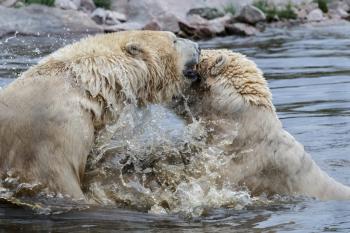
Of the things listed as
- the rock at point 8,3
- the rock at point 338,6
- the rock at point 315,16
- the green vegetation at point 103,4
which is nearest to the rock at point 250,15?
the rock at point 315,16

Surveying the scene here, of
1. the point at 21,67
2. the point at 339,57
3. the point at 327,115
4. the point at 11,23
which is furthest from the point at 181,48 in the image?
the point at 11,23

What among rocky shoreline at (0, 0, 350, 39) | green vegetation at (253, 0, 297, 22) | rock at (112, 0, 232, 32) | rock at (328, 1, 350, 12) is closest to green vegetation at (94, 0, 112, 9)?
rocky shoreline at (0, 0, 350, 39)

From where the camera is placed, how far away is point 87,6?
827 inches

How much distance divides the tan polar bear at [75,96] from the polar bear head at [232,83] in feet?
1.15

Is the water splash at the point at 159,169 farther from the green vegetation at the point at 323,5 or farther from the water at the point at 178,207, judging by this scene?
the green vegetation at the point at 323,5

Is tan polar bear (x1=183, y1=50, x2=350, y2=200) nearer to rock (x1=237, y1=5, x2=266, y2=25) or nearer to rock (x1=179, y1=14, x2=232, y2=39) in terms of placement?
rock (x1=179, y1=14, x2=232, y2=39)

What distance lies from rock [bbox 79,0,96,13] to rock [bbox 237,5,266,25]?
10.8ft

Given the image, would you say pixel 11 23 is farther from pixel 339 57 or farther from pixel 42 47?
pixel 339 57

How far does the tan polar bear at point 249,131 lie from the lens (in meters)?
5.96

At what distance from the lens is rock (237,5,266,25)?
20.5 metres

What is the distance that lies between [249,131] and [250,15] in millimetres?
15031

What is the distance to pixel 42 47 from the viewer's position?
576 inches

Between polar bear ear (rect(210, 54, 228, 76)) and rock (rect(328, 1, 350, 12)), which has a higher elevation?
polar bear ear (rect(210, 54, 228, 76))

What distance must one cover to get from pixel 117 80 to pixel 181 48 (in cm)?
53
